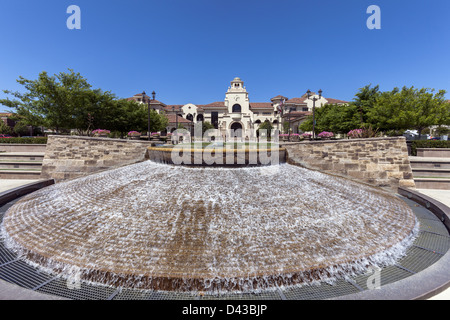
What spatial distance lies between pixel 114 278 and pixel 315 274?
3995 millimetres

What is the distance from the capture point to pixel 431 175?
11.3 meters

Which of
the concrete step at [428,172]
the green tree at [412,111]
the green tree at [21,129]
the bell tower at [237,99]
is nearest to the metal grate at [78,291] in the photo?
the concrete step at [428,172]

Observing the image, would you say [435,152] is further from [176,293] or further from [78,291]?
[78,291]

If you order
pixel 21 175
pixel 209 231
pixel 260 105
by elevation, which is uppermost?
pixel 260 105

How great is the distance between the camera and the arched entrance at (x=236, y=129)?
44.2 meters

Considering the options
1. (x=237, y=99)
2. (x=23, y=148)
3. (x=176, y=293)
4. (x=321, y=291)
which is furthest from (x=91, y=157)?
(x=237, y=99)

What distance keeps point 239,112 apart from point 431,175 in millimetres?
42296

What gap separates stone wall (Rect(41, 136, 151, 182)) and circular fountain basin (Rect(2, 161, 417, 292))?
3955 millimetres

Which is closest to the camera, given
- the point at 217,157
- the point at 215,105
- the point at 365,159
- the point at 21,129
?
the point at 217,157

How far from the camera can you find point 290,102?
186 ft

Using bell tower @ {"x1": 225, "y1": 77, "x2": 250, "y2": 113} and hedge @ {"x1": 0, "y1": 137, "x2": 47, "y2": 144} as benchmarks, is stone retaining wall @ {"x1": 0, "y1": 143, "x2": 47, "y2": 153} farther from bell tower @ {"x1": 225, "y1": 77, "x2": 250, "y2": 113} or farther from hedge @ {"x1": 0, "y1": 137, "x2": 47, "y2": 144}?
bell tower @ {"x1": 225, "y1": 77, "x2": 250, "y2": 113}

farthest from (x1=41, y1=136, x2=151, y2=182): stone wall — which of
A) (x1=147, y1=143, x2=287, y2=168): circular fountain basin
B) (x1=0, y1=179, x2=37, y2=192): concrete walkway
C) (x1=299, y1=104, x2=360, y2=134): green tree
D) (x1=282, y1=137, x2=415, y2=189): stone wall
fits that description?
(x1=299, y1=104, x2=360, y2=134): green tree
